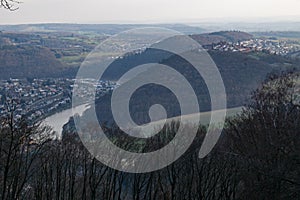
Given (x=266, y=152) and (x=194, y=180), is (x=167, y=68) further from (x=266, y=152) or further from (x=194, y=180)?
(x=266, y=152)

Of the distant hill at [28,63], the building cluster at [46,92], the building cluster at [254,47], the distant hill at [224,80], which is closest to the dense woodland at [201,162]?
the distant hill at [224,80]

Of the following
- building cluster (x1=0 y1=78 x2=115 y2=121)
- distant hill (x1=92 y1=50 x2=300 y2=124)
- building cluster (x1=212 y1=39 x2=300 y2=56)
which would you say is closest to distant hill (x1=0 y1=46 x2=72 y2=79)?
building cluster (x1=0 y1=78 x2=115 y2=121)

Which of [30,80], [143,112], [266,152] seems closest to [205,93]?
[143,112]

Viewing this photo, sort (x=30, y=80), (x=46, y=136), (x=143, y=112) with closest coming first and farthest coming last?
(x=46, y=136) < (x=143, y=112) < (x=30, y=80)

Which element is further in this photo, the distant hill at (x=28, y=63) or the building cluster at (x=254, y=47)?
the distant hill at (x=28, y=63)

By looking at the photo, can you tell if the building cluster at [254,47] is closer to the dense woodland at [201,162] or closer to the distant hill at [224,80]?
the distant hill at [224,80]
